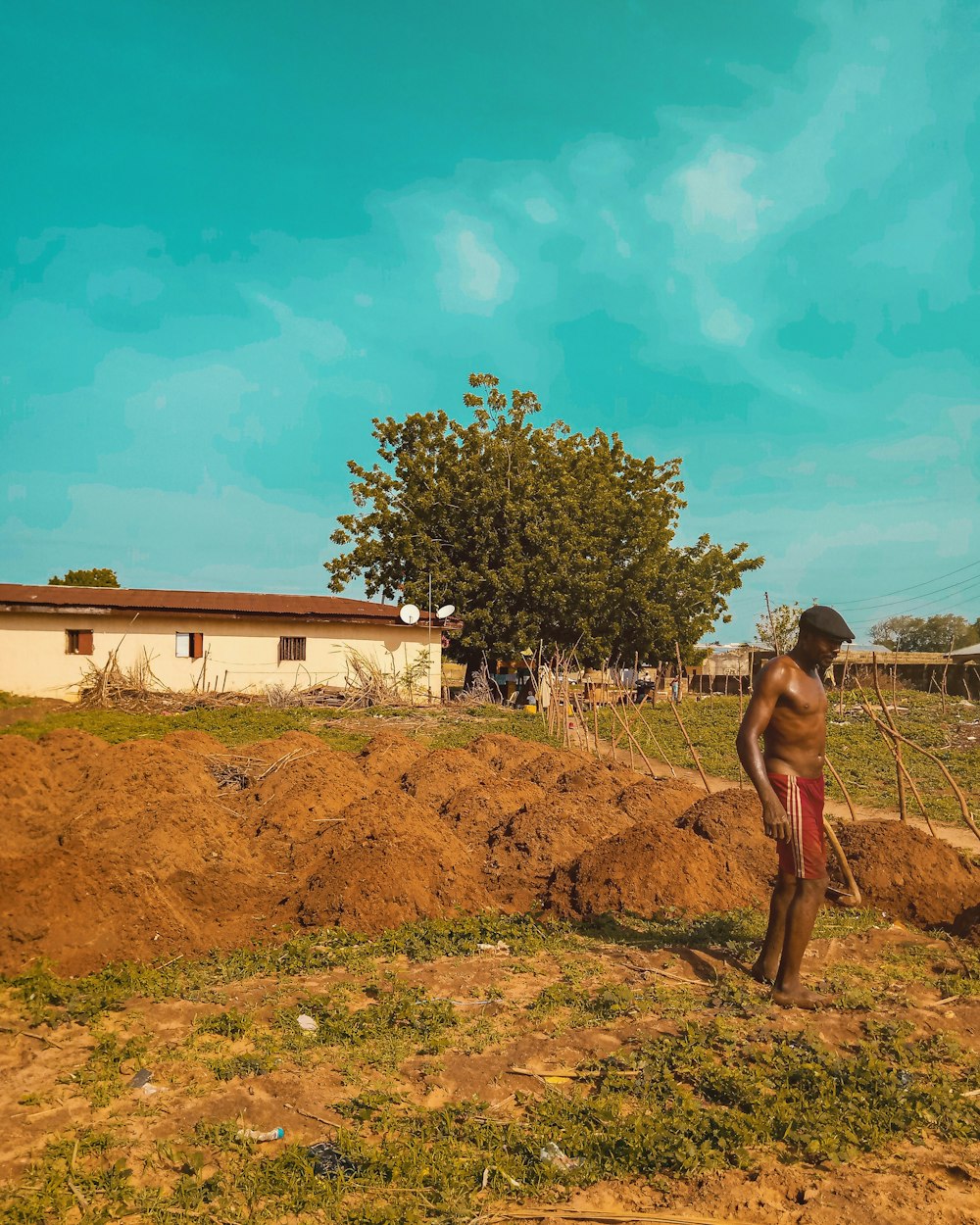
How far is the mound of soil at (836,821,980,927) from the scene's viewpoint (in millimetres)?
6109

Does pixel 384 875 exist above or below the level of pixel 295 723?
below

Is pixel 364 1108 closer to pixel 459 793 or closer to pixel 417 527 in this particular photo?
pixel 459 793

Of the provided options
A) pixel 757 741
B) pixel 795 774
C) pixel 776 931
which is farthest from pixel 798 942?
pixel 757 741

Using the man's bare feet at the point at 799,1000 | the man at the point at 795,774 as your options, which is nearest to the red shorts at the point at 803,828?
the man at the point at 795,774

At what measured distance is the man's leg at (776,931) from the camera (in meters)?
4.38

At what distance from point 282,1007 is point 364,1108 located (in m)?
1.22

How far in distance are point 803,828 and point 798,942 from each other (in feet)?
1.86

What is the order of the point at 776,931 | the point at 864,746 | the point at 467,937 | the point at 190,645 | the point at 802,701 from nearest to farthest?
the point at 802,701, the point at 776,931, the point at 467,937, the point at 864,746, the point at 190,645

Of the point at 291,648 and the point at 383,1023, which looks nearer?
the point at 383,1023

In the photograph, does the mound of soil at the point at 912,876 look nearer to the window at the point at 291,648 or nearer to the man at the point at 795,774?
the man at the point at 795,774

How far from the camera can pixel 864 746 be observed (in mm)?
16188

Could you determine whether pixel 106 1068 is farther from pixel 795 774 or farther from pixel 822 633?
pixel 822 633

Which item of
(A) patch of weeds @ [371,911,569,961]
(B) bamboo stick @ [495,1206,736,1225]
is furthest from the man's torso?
(B) bamboo stick @ [495,1206,736,1225]

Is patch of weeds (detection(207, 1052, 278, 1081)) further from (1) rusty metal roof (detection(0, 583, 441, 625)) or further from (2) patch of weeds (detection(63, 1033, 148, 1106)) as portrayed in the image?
(1) rusty metal roof (detection(0, 583, 441, 625))
